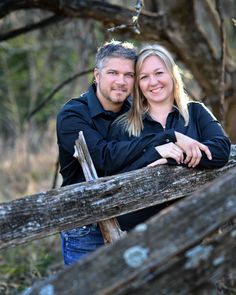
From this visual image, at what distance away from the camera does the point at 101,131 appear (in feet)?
11.4

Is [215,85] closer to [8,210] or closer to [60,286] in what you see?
[8,210]

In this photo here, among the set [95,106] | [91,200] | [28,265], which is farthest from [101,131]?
[28,265]

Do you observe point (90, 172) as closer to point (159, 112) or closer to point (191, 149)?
point (191, 149)

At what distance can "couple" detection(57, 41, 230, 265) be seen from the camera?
3.24 metres

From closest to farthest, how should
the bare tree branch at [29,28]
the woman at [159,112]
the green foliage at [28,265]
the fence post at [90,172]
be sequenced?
the fence post at [90,172] < the woman at [159,112] < the green foliage at [28,265] < the bare tree branch at [29,28]

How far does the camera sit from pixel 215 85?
631 centimetres

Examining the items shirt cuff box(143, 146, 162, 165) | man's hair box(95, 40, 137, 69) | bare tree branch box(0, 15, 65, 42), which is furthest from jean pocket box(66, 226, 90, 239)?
bare tree branch box(0, 15, 65, 42)

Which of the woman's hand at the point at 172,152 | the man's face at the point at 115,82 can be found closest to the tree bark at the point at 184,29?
the man's face at the point at 115,82

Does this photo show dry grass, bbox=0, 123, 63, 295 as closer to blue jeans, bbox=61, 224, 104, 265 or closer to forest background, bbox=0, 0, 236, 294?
forest background, bbox=0, 0, 236, 294

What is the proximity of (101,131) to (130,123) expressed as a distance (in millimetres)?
178

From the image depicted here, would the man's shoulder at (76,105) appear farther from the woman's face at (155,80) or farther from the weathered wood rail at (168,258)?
the weathered wood rail at (168,258)

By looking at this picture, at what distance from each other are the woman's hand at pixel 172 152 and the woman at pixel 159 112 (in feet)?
0.45

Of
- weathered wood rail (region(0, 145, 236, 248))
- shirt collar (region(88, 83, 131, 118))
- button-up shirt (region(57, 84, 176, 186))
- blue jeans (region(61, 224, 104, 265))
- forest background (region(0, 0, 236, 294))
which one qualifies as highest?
forest background (region(0, 0, 236, 294))

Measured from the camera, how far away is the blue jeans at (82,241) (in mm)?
3371
